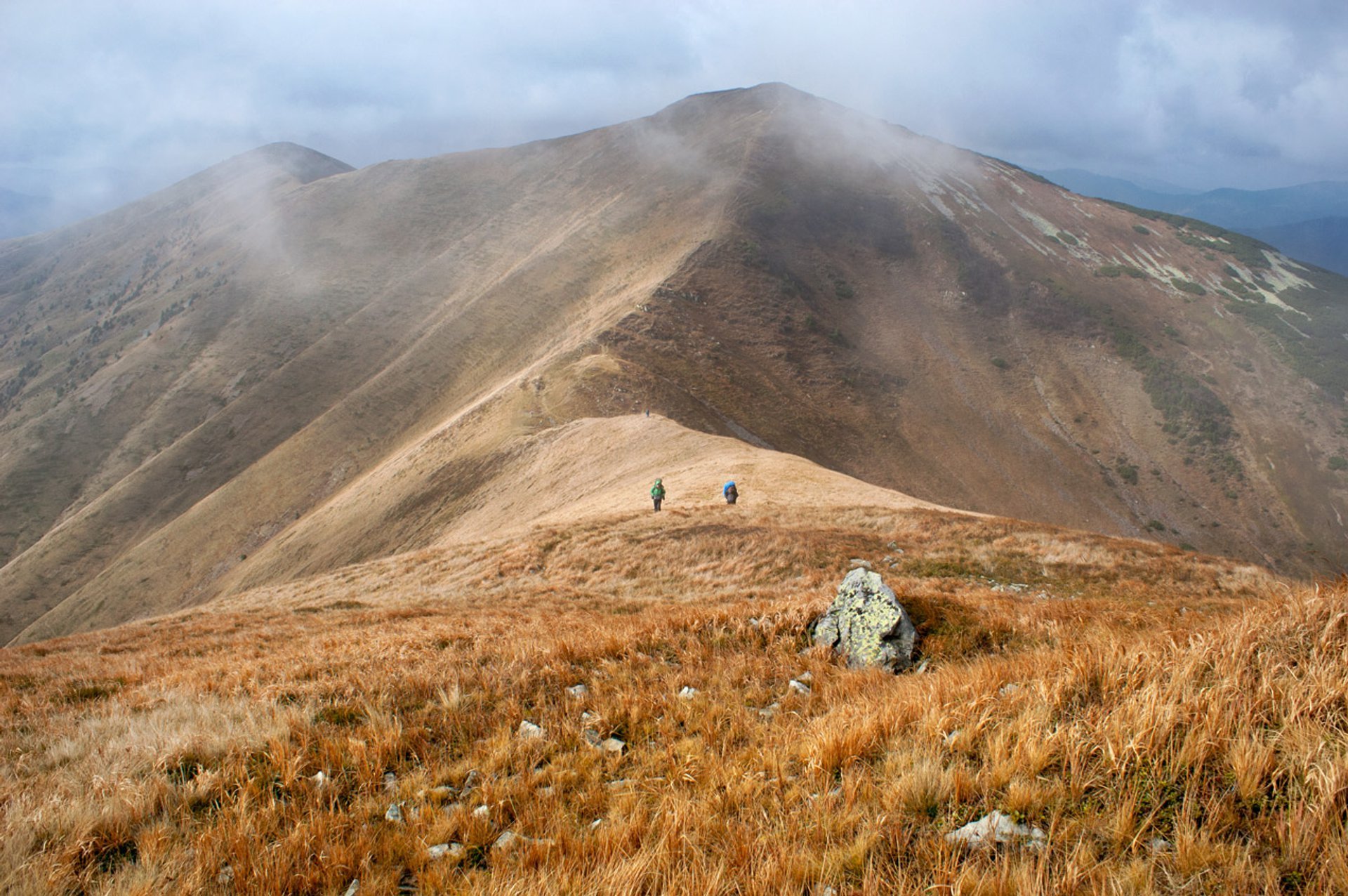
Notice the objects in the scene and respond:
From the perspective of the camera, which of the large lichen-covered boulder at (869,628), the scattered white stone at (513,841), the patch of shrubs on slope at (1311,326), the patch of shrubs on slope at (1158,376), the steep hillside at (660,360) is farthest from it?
the patch of shrubs on slope at (1311,326)

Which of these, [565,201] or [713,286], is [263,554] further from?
[565,201]

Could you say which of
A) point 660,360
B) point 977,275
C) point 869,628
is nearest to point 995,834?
point 869,628

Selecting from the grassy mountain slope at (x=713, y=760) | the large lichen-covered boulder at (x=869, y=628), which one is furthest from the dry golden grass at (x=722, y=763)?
the large lichen-covered boulder at (x=869, y=628)

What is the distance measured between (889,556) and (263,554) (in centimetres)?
4729

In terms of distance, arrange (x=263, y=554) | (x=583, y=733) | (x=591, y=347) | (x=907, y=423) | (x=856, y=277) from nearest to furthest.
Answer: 1. (x=583, y=733)
2. (x=263, y=554)
3. (x=591, y=347)
4. (x=907, y=423)
5. (x=856, y=277)

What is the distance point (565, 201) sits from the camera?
115 m

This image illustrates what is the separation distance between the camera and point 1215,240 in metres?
112

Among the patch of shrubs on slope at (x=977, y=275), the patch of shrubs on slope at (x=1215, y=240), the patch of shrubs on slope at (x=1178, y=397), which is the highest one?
the patch of shrubs on slope at (x=1215, y=240)

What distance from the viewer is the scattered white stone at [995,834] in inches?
122

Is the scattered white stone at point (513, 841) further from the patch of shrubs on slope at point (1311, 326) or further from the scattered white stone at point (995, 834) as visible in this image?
the patch of shrubs on slope at point (1311, 326)

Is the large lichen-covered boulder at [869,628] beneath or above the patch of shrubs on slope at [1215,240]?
beneath

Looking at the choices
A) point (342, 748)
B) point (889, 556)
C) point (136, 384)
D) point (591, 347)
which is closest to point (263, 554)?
point (591, 347)

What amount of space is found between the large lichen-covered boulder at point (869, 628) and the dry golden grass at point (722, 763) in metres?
0.34

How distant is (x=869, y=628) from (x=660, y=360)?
55647 millimetres
